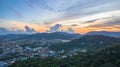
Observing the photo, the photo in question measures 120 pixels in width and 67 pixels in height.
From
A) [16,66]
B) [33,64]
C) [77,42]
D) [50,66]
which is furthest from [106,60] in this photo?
[77,42]

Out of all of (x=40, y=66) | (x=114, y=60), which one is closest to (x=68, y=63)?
(x=40, y=66)

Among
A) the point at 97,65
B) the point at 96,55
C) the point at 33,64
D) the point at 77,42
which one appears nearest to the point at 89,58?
the point at 96,55

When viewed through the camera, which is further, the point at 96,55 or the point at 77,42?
the point at 77,42

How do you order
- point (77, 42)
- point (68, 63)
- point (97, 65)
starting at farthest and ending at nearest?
point (77, 42) < point (68, 63) < point (97, 65)

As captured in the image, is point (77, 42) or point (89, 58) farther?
point (77, 42)

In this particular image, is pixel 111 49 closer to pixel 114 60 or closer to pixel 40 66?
pixel 114 60

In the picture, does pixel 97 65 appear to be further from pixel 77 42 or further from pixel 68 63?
pixel 77 42

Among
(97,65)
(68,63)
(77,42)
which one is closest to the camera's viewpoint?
(97,65)

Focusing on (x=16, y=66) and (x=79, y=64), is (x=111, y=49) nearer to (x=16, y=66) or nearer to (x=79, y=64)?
(x=79, y=64)
